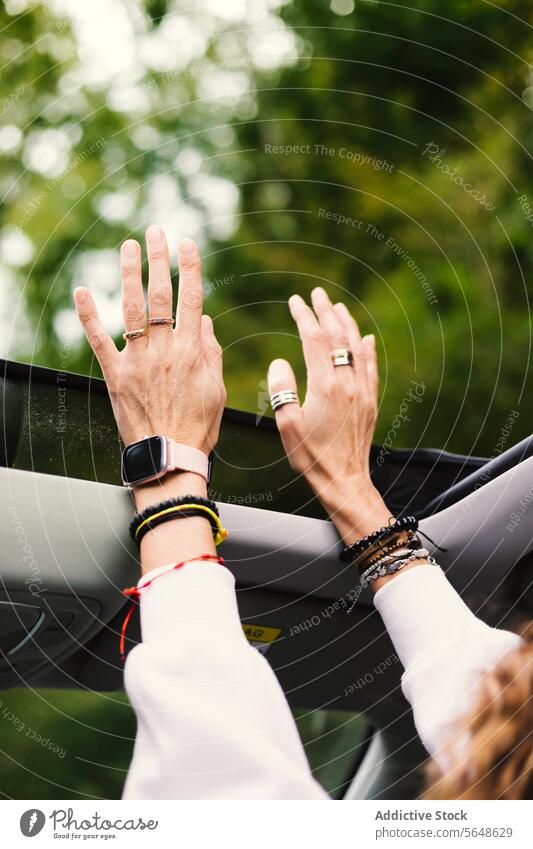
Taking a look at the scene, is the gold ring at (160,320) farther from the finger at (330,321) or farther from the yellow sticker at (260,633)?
the yellow sticker at (260,633)

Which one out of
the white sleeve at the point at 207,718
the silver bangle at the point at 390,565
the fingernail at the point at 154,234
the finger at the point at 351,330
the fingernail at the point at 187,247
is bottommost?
the white sleeve at the point at 207,718

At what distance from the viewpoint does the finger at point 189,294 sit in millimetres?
954

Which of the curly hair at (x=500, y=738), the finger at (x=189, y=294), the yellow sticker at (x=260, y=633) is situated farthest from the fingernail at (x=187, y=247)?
the curly hair at (x=500, y=738)

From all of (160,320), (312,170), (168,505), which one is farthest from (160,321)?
(312,170)

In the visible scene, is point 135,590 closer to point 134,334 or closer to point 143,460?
point 143,460

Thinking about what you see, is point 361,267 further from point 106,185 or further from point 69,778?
point 69,778

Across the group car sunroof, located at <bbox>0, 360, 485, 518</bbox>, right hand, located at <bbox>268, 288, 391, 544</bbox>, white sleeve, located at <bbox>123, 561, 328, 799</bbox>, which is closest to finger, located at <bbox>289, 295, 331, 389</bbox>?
right hand, located at <bbox>268, 288, 391, 544</bbox>

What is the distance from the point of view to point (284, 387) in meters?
1.04

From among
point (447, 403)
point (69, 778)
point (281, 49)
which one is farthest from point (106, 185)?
point (69, 778)

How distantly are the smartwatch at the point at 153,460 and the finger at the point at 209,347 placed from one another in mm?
148

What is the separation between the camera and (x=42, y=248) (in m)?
4.46

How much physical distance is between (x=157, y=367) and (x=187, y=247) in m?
0.16

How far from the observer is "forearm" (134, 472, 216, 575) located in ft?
2.60

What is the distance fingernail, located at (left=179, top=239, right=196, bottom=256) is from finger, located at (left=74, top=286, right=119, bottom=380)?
0.42ft
